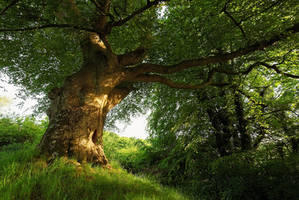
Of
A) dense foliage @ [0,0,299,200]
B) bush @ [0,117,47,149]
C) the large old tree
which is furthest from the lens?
bush @ [0,117,47,149]

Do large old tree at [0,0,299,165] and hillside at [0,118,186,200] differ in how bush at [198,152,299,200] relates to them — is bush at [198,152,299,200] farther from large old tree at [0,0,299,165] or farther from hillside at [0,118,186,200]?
hillside at [0,118,186,200]

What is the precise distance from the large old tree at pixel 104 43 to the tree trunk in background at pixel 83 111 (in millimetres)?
23

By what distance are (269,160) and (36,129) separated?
11546mm

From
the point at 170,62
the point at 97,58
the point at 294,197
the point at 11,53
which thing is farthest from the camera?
the point at 170,62

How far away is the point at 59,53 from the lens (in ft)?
19.4

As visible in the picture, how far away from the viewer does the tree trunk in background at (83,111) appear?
11.7ft

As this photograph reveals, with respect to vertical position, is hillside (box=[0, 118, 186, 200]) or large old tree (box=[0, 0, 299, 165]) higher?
large old tree (box=[0, 0, 299, 165])

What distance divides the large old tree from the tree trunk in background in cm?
2

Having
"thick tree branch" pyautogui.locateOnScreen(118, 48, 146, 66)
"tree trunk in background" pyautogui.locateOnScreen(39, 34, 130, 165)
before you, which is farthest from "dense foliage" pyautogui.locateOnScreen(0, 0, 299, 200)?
"tree trunk in background" pyautogui.locateOnScreen(39, 34, 130, 165)

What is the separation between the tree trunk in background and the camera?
11.7 ft

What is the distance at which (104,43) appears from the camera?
436cm

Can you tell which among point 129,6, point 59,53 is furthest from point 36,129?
point 129,6

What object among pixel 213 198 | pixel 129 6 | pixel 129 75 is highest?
pixel 129 6

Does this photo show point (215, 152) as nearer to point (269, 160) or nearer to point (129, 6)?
point (269, 160)
